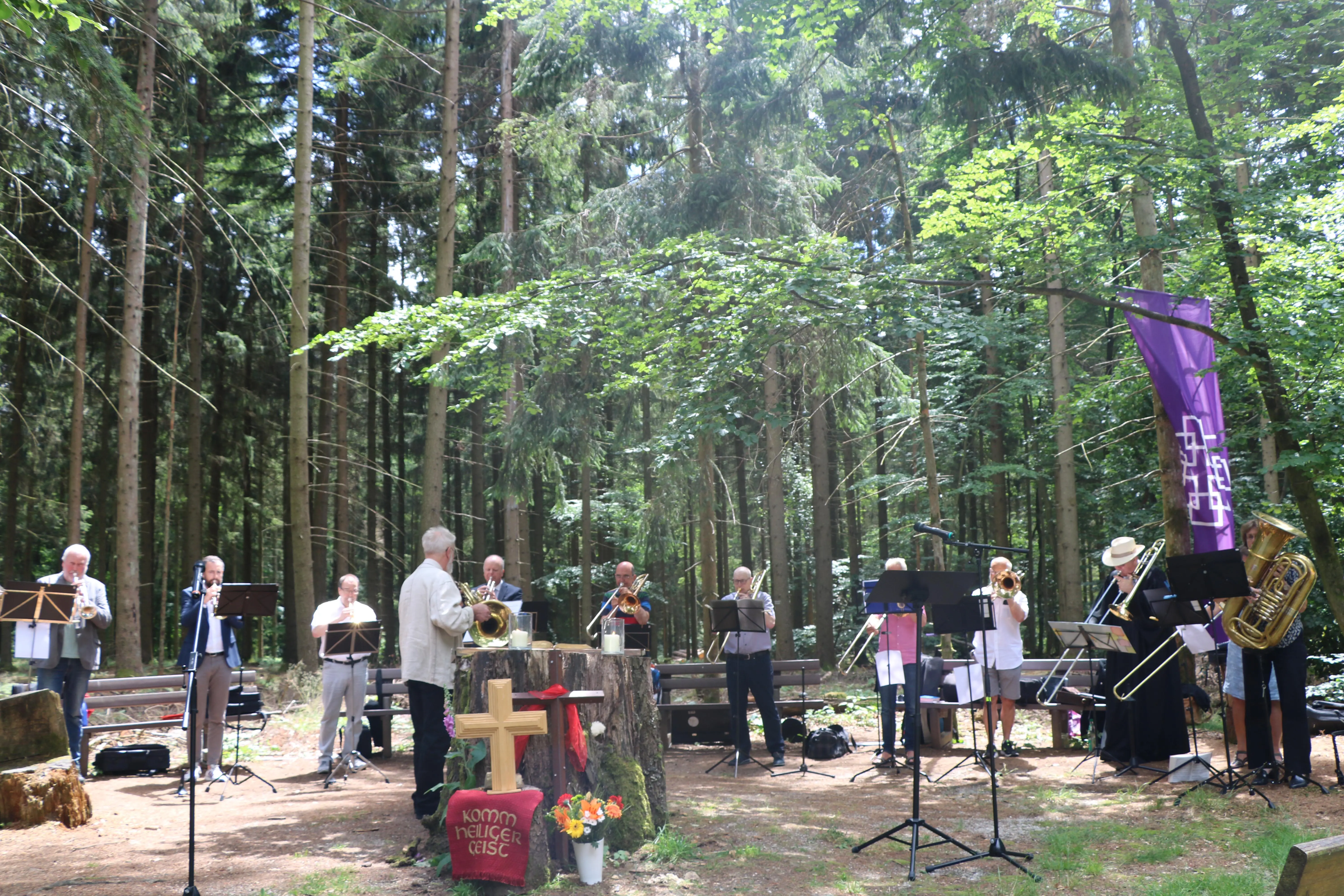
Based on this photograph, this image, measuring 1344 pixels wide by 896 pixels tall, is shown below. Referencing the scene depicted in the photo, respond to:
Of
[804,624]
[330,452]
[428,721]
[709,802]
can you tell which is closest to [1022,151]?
[709,802]

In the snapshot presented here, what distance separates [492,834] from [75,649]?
521 cm

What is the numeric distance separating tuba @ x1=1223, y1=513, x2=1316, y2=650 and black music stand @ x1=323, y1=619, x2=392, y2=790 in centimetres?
716

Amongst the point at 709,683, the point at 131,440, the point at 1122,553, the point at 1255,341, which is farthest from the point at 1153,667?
the point at 131,440

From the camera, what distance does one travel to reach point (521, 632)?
19.5 ft

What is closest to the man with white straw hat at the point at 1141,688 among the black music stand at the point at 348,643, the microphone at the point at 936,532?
the microphone at the point at 936,532

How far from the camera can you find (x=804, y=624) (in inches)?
1280

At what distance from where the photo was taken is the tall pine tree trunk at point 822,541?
18.6 meters

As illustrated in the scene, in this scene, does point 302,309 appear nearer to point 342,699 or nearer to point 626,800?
point 342,699

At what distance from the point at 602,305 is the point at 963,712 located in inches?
313

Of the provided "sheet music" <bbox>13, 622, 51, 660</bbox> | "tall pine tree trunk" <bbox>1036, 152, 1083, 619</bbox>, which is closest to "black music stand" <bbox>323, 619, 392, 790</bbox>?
"sheet music" <bbox>13, 622, 51, 660</bbox>

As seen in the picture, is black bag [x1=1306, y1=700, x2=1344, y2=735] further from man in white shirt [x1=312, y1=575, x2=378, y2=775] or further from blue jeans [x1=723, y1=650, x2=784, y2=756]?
man in white shirt [x1=312, y1=575, x2=378, y2=775]

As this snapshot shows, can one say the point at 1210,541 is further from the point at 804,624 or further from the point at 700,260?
the point at 804,624

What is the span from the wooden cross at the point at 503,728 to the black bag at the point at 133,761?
611cm

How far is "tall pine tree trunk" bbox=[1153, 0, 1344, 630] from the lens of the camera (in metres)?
8.14
